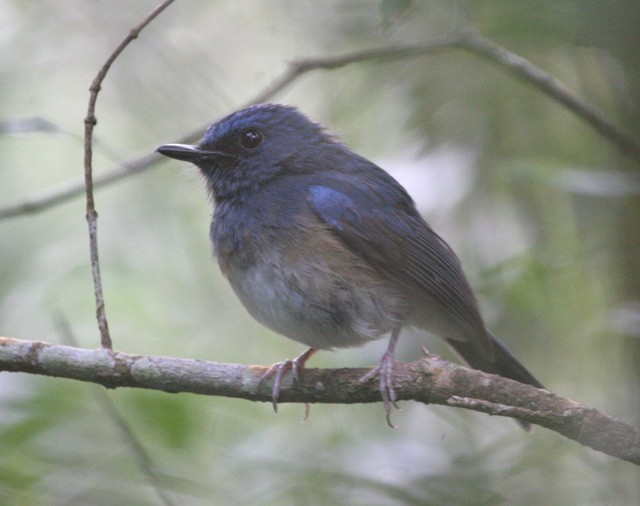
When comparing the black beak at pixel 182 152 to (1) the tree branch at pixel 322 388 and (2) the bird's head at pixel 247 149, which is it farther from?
(1) the tree branch at pixel 322 388

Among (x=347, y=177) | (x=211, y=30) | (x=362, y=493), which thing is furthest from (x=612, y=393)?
(x=211, y=30)

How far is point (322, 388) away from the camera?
331 cm

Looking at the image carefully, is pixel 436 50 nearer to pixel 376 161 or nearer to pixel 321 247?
pixel 376 161

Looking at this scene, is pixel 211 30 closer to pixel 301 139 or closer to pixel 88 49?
pixel 88 49

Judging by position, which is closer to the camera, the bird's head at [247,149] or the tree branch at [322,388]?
the tree branch at [322,388]

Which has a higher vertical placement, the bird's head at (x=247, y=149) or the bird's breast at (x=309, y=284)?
the bird's head at (x=247, y=149)

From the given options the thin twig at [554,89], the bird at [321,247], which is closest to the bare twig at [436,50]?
the thin twig at [554,89]

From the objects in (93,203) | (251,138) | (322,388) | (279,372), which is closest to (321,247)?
(279,372)

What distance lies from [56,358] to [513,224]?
326cm

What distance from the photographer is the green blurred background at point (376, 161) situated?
4094 millimetres

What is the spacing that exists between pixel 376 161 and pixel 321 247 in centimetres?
150

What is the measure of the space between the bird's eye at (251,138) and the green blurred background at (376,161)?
0.41 meters

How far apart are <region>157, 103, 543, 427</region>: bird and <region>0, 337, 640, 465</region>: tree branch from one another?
0.49 feet

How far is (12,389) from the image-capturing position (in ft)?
12.7
